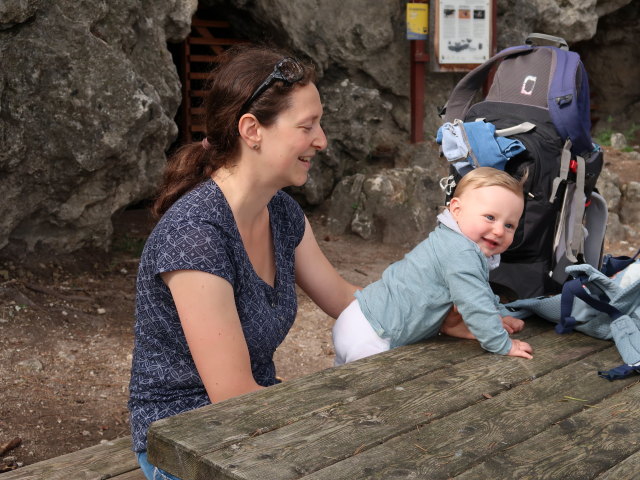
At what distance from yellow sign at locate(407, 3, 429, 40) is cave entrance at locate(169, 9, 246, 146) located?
1.62 metres

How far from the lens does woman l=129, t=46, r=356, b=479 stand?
7.06 feet

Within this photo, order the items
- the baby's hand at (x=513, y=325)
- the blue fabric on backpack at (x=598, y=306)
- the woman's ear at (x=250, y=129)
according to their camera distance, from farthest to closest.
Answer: the baby's hand at (x=513, y=325) → the blue fabric on backpack at (x=598, y=306) → the woman's ear at (x=250, y=129)

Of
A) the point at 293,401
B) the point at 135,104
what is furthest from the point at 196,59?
the point at 293,401

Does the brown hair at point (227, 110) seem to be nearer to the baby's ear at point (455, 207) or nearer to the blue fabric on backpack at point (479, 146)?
the baby's ear at point (455, 207)

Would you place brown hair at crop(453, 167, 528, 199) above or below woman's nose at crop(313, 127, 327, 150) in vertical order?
below

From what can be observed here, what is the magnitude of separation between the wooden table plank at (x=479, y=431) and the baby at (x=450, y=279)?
36cm

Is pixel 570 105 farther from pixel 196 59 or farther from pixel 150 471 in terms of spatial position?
pixel 196 59

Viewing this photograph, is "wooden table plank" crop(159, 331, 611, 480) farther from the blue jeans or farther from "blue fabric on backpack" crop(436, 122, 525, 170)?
"blue fabric on backpack" crop(436, 122, 525, 170)

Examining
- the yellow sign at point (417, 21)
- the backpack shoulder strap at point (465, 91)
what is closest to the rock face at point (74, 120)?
the backpack shoulder strap at point (465, 91)

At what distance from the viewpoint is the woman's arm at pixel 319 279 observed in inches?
110

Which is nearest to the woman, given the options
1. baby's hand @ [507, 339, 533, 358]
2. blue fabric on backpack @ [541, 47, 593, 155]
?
baby's hand @ [507, 339, 533, 358]

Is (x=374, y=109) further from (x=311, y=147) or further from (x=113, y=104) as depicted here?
(x=311, y=147)

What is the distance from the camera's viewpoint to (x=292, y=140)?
2.35 meters

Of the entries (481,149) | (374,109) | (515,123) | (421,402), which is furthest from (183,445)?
(374,109)
